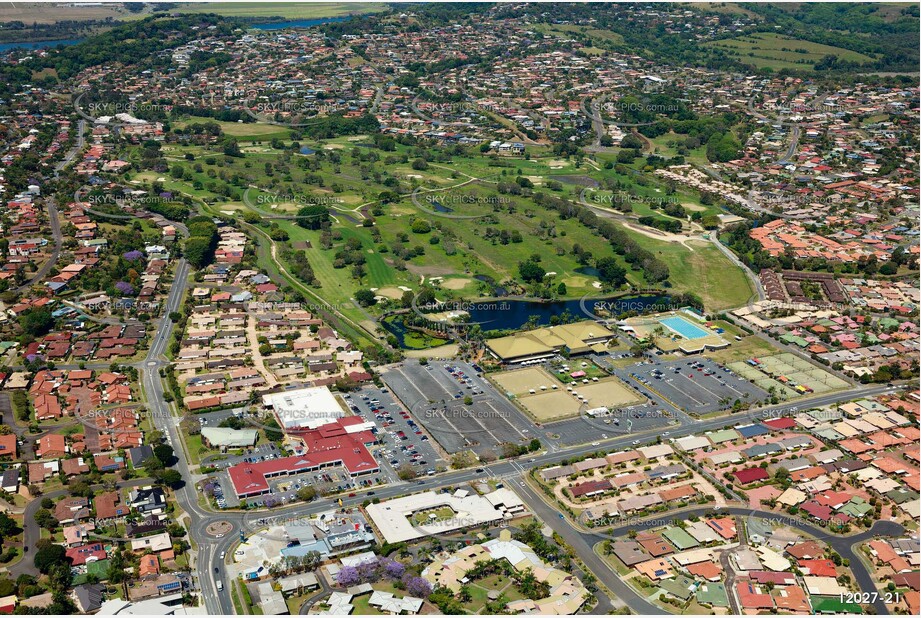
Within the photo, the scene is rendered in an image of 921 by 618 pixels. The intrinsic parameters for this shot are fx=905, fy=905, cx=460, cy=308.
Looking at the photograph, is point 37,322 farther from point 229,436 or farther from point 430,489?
point 430,489

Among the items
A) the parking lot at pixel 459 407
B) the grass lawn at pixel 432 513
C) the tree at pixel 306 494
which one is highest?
the tree at pixel 306 494

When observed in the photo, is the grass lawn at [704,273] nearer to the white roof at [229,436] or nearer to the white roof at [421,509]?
the white roof at [421,509]

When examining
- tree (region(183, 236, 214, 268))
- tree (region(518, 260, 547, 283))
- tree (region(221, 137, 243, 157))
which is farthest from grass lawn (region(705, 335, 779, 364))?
tree (region(221, 137, 243, 157))

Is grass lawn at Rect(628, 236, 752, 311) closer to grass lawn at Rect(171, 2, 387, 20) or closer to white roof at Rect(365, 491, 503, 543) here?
white roof at Rect(365, 491, 503, 543)

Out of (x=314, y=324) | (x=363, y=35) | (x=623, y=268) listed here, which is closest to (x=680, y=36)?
(x=363, y=35)

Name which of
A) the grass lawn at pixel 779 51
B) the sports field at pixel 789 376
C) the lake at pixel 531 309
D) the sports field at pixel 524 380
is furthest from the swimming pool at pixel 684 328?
the grass lawn at pixel 779 51

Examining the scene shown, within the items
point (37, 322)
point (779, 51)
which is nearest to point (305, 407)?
point (37, 322)
